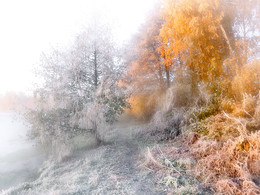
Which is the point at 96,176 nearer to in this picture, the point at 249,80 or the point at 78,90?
the point at 78,90

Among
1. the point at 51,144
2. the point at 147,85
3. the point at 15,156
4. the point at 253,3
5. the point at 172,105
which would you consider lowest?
the point at 15,156

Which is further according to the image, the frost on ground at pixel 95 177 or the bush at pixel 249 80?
the bush at pixel 249 80

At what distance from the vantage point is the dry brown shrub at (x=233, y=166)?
3617 millimetres

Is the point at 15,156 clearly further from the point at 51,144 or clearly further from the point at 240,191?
the point at 240,191

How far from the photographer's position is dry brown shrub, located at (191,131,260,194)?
3.62 meters

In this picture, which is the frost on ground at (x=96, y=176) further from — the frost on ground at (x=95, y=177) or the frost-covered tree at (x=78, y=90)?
the frost-covered tree at (x=78, y=90)

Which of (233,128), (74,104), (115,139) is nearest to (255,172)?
(233,128)

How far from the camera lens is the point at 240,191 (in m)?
3.48

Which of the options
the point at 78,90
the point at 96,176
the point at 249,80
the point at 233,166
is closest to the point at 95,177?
the point at 96,176

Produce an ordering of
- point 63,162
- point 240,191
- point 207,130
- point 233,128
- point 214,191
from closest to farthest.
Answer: point 240,191
point 214,191
point 233,128
point 207,130
point 63,162

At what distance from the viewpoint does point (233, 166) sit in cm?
417

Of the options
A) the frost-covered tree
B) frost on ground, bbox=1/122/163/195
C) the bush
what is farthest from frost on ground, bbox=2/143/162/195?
the bush

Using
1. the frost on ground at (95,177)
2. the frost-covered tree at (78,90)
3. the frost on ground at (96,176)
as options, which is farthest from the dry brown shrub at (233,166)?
the frost-covered tree at (78,90)

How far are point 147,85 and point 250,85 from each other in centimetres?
697
